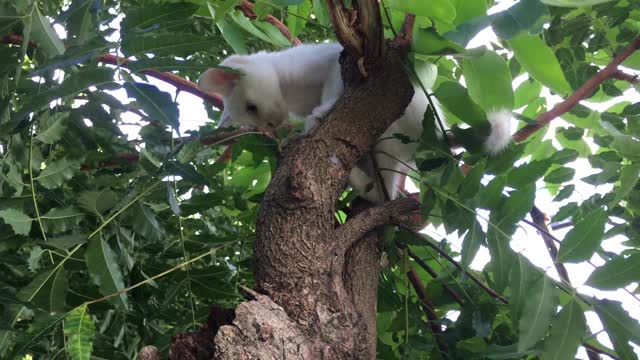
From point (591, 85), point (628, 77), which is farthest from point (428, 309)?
point (628, 77)

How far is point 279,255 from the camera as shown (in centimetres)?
136

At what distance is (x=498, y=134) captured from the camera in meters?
1.62

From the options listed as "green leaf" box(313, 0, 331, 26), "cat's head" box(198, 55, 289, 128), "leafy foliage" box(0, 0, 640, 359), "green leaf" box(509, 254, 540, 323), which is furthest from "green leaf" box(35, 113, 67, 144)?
"green leaf" box(509, 254, 540, 323)

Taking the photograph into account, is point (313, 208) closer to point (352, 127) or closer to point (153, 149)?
point (352, 127)

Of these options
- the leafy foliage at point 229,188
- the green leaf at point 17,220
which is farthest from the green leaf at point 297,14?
the green leaf at point 17,220

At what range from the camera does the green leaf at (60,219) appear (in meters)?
1.61

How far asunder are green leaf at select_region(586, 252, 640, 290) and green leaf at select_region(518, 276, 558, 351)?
100 mm

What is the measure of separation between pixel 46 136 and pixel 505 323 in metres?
1.30

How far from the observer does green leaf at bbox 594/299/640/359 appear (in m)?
1.33

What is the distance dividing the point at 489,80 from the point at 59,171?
1077 mm

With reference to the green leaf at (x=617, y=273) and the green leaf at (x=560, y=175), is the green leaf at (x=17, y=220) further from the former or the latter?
the green leaf at (x=560, y=175)

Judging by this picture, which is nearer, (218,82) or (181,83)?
(181,83)

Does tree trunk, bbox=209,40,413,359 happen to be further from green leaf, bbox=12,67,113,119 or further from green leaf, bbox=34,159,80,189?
green leaf, bbox=34,159,80,189

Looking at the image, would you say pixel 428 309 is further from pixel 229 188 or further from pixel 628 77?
pixel 628 77
